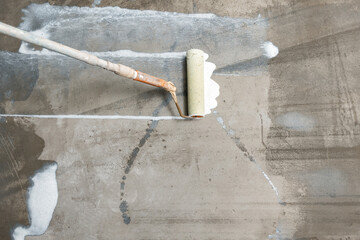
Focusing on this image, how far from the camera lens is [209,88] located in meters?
2.65

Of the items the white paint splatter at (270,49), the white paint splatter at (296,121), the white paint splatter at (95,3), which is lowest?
the white paint splatter at (296,121)

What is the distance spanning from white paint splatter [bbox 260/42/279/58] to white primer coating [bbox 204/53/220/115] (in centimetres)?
54

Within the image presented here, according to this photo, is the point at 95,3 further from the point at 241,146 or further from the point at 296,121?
the point at 296,121

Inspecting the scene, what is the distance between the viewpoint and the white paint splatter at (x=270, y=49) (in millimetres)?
2660

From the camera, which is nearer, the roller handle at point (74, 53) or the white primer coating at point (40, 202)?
the roller handle at point (74, 53)

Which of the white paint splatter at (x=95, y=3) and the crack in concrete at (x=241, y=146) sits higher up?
the white paint splatter at (x=95, y=3)

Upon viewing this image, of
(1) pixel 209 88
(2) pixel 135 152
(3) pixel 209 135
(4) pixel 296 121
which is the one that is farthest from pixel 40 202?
(4) pixel 296 121

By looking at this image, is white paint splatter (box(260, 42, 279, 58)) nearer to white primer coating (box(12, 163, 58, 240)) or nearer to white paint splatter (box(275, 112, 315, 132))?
white paint splatter (box(275, 112, 315, 132))

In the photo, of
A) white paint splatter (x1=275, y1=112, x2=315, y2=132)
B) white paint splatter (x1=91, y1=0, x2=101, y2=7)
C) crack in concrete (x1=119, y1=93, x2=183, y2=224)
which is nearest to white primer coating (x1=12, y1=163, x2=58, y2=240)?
crack in concrete (x1=119, y1=93, x2=183, y2=224)

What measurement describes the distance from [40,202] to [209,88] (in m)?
2.07

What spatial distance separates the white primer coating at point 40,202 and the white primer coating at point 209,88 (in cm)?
170

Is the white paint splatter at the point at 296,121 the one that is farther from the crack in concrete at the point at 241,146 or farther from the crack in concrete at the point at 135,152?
the crack in concrete at the point at 135,152

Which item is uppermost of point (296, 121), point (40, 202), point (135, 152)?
point (296, 121)

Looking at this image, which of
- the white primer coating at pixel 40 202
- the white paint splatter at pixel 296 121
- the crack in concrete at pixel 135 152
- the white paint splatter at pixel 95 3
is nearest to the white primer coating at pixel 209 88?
the crack in concrete at pixel 135 152
